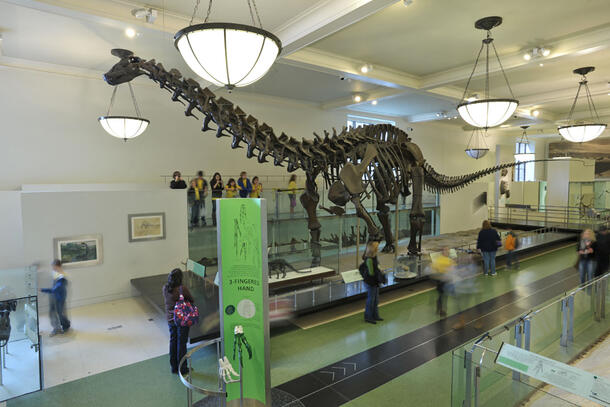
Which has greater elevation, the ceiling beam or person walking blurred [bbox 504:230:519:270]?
the ceiling beam

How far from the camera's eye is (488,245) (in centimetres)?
849

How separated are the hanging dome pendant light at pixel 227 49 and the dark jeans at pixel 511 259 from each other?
30.1 feet

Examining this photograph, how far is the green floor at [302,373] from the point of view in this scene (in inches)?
155

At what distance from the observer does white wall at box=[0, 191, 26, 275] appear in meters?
7.72

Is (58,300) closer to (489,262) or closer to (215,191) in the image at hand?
(215,191)

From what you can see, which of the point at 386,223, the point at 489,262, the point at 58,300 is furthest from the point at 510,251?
the point at 58,300

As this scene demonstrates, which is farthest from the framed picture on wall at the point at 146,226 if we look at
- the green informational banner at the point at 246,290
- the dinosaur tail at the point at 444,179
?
the dinosaur tail at the point at 444,179

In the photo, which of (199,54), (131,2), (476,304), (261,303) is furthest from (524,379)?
(131,2)

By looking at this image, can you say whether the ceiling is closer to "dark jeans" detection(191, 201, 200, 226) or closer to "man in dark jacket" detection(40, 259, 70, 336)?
"dark jeans" detection(191, 201, 200, 226)

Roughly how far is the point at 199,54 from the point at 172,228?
625cm

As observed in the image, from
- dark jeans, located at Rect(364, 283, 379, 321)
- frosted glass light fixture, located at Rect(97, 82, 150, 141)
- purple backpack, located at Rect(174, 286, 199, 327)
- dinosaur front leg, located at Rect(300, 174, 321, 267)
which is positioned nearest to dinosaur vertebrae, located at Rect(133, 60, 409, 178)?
dinosaur front leg, located at Rect(300, 174, 321, 267)

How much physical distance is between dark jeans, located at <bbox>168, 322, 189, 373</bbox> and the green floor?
6.7 inches

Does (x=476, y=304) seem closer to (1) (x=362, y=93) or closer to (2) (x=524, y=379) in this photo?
(2) (x=524, y=379)

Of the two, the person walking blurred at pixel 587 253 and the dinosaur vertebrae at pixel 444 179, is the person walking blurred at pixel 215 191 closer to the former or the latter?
the dinosaur vertebrae at pixel 444 179
